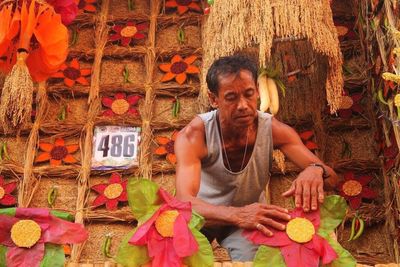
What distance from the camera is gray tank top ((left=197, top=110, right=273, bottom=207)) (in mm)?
2619

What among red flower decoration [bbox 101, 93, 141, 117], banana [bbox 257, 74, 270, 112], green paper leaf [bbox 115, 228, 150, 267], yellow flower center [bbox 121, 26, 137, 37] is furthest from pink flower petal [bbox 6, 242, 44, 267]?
yellow flower center [bbox 121, 26, 137, 37]

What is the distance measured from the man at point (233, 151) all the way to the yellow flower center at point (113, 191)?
0.71 metres

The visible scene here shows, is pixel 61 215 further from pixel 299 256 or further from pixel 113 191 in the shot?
pixel 113 191

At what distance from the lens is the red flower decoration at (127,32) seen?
3.82 metres

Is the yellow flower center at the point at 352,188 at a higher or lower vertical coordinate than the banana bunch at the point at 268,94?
lower

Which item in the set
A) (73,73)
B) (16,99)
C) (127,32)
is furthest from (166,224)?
(127,32)

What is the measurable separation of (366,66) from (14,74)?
165cm

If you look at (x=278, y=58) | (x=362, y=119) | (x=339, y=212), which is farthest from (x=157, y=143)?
(x=339, y=212)

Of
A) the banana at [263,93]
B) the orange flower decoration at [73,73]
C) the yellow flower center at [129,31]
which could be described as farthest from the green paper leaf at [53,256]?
the yellow flower center at [129,31]

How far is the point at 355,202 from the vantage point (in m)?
3.22

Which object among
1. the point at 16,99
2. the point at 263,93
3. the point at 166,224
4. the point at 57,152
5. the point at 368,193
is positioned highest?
the point at 263,93

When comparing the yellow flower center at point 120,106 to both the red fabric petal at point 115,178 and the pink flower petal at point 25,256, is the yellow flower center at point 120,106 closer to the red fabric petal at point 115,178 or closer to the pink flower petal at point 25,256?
the red fabric petal at point 115,178

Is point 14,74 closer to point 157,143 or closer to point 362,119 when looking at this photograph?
point 157,143

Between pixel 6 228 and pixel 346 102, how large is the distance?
1.90m
